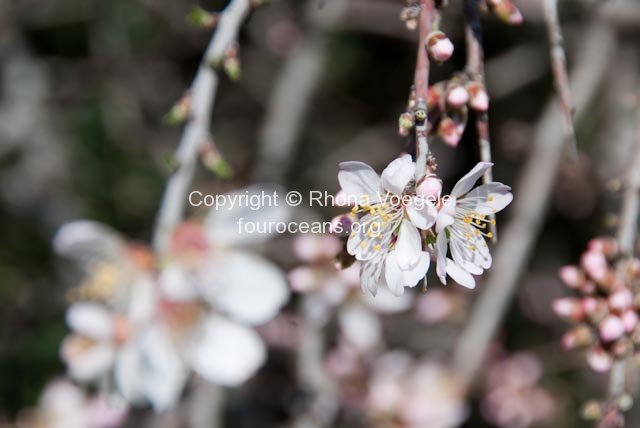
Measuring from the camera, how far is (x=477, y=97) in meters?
1.21

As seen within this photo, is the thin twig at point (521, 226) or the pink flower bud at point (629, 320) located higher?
the thin twig at point (521, 226)

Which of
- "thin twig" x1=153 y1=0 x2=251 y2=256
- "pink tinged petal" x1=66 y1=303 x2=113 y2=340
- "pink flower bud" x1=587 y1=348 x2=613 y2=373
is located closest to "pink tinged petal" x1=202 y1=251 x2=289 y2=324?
"pink tinged petal" x1=66 y1=303 x2=113 y2=340

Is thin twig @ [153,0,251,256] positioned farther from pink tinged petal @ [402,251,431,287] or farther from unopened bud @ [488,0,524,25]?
pink tinged petal @ [402,251,431,287]

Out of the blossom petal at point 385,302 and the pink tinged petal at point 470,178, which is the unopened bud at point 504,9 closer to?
the pink tinged petal at point 470,178

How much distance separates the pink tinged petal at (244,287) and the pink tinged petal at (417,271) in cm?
101

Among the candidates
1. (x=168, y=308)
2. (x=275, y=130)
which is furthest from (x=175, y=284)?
(x=275, y=130)

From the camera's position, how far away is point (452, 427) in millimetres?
2570

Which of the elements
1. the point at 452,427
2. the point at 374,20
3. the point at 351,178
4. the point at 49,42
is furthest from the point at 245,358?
the point at 49,42

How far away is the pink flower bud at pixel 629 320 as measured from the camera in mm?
1402

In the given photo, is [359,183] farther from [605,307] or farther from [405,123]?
[605,307]

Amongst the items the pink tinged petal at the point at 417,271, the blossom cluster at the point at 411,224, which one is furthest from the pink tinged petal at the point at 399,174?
the pink tinged petal at the point at 417,271

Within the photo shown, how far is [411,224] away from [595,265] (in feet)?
1.63

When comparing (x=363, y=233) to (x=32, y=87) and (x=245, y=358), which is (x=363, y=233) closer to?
(x=245, y=358)

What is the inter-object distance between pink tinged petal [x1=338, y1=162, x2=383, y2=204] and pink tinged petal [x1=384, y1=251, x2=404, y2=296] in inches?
4.0
